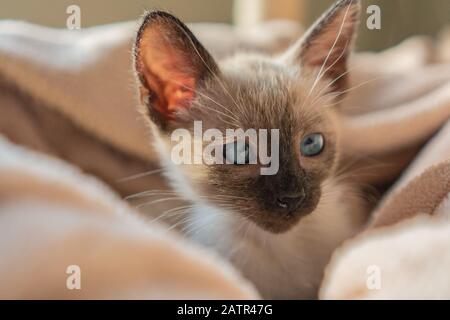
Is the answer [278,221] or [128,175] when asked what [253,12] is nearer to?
[128,175]

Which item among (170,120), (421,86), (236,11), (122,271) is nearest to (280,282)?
(170,120)

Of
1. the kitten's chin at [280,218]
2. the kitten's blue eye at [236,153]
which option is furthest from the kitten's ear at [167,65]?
the kitten's chin at [280,218]

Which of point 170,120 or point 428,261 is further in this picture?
point 170,120

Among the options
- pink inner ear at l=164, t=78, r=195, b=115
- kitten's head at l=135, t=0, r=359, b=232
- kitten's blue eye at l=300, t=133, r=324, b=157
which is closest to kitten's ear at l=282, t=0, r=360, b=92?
kitten's head at l=135, t=0, r=359, b=232

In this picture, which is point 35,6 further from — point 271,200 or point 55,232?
point 55,232

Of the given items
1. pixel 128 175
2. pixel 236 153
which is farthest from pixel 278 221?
pixel 128 175

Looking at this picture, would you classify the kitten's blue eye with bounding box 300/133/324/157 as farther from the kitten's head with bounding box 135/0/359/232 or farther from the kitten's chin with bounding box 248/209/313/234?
the kitten's chin with bounding box 248/209/313/234
